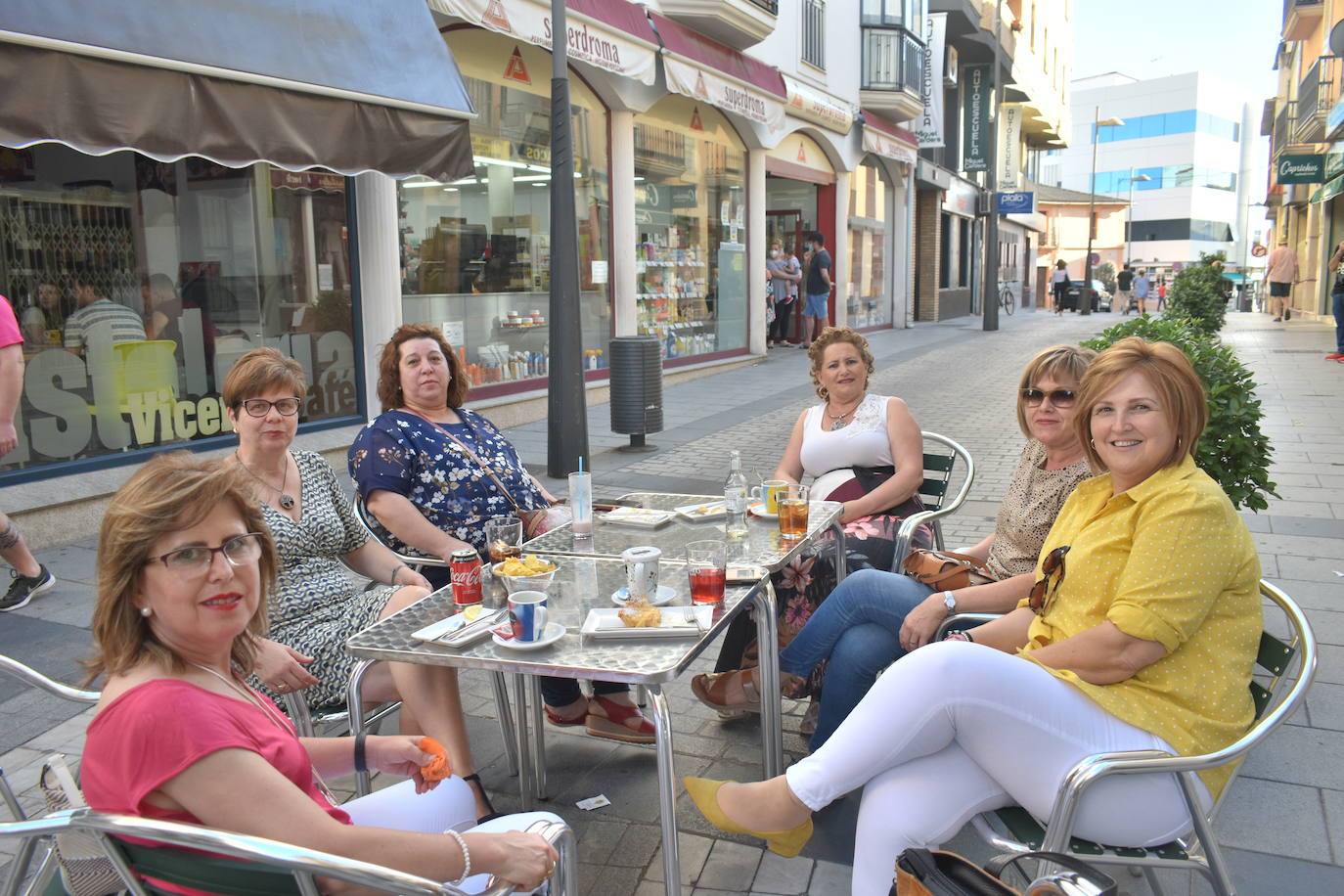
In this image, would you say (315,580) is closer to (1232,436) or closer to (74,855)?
(74,855)

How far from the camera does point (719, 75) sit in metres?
12.8

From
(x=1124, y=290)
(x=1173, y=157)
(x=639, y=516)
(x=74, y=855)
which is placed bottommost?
(x=74, y=855)

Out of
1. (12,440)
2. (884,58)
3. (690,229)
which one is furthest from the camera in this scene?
(884,58)

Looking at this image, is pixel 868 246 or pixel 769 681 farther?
pixel 868 246

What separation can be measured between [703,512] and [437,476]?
95 centimetres

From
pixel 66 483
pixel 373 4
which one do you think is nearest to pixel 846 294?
pixel 373 4

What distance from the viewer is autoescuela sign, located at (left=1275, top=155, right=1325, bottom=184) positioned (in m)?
23.3

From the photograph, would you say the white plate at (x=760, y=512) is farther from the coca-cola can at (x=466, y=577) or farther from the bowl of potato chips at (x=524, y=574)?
the coca-cola can at (x=466, y=577)

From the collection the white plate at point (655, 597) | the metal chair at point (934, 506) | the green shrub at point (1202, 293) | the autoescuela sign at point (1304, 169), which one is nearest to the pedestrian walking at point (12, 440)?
the white plate at point (655, 597)

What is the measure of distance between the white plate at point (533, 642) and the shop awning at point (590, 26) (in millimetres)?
6915

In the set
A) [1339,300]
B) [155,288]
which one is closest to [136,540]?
[155,288]

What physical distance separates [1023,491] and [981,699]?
1261 mm

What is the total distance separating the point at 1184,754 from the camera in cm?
215

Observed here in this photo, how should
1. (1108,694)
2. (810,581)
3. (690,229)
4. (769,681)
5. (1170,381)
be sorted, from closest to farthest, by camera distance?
1. (1108,694)
2. (1170,381)
3. (769,681)
4. (810,581)
5. (690,229)
